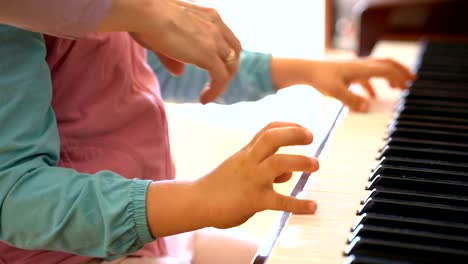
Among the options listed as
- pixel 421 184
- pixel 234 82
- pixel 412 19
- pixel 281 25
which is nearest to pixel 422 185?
pixel 421 184

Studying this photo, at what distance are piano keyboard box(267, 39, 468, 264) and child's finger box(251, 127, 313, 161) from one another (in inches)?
3.3

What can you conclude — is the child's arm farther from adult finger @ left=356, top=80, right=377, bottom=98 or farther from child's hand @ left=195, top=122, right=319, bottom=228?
adult finger @ left=356, top=80, right=377, bottom=98

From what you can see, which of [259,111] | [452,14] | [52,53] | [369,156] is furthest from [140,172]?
[259,111]

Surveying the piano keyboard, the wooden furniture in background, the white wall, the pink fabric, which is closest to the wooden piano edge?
the piano keyboard

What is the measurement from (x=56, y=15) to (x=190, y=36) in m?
0.15

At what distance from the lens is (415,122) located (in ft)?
3.51

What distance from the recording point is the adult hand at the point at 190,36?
792 mm

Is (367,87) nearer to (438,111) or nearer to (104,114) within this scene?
(438,111)

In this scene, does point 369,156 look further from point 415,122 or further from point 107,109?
point 107,109

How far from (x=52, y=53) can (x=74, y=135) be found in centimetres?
11

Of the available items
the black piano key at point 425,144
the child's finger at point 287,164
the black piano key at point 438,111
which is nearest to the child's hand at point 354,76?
the black piano key at point 438,111

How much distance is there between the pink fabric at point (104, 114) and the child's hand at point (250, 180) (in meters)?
0.26

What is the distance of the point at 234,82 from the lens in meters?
1.29

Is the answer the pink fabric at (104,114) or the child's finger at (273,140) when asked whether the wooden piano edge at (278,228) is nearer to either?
the child's finger at (273,140)
